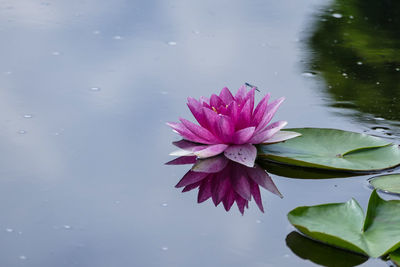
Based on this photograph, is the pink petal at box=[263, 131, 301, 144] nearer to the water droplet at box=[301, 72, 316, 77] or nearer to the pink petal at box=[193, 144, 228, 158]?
the pink petal at box=[193, 144, 228, 158]

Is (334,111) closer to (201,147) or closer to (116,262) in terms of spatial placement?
(201,147)

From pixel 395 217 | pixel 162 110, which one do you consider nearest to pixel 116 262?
pixel 395 217

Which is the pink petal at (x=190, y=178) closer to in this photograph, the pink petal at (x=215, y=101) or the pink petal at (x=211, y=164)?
the pink petal at (x=211, y=164)

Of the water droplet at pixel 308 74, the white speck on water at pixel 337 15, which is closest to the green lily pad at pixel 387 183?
the water droplet at pixel 308 74

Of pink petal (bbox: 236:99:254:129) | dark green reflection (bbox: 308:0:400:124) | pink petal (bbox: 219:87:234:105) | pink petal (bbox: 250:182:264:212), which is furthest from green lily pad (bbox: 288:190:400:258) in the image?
dark green reflection (bbox: 308:0:400:124)

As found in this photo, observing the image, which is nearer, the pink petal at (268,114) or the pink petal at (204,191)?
the pink petal at (204,191)

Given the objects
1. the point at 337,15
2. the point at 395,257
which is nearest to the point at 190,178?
the point at 395,257

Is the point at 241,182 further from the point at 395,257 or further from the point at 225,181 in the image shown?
the point at 395,257

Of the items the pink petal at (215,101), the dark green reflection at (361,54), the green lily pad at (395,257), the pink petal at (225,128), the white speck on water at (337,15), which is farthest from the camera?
the white speck on water at (337,15)
